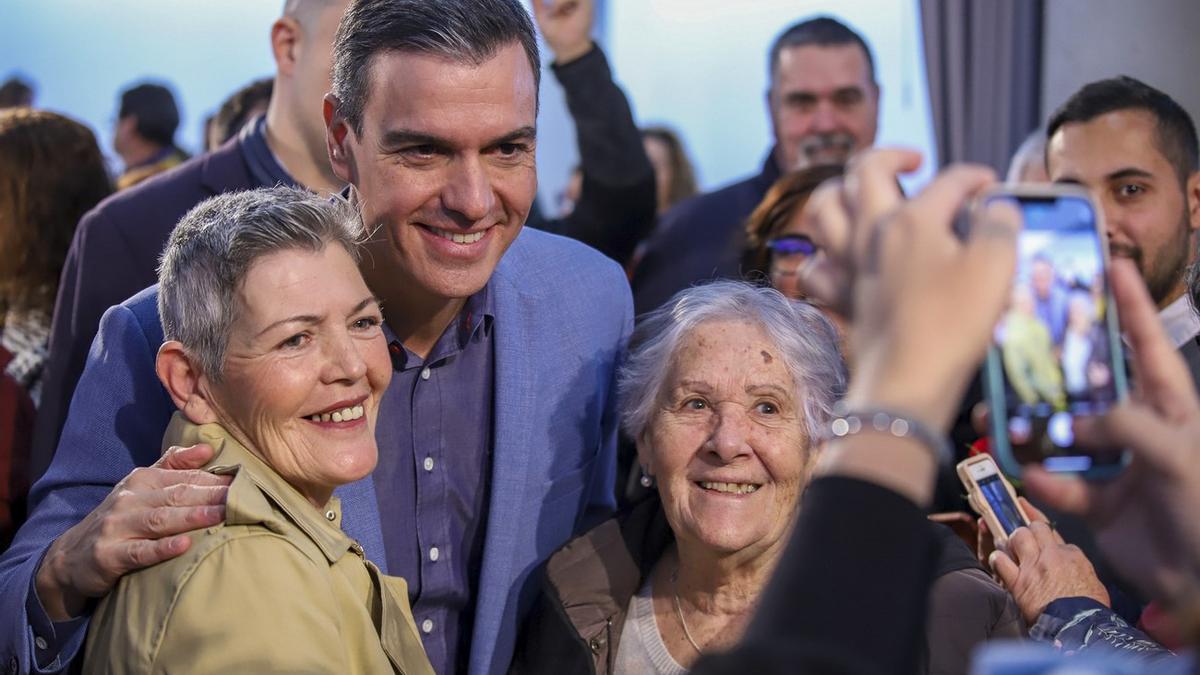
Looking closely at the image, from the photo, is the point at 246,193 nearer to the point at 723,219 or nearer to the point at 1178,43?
the point at 723,219

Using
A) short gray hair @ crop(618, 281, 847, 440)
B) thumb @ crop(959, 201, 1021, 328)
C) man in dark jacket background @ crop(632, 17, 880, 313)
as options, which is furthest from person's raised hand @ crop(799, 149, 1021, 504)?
man in dark jacket background @ crop(632, 17, 880, 313)

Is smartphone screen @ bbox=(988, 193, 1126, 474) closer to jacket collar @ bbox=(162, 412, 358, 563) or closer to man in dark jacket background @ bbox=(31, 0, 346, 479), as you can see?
jacket collar @ bbox=(162, 412, 358, 563)

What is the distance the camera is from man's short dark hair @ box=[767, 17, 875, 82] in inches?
183

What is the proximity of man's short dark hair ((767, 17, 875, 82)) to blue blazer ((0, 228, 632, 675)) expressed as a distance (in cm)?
202

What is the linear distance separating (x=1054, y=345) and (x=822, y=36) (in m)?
3.71

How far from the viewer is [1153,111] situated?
350 centimetres

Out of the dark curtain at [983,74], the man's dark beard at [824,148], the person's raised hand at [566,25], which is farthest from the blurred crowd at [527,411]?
the dark curtain at [983,74]

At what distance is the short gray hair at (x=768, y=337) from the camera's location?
2.62 meters

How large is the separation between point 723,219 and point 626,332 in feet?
4.47

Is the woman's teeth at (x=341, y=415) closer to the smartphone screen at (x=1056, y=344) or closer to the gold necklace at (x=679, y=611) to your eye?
the gold necklace at (x=679, y=611)

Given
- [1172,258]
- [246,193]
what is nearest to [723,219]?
[1172,258]

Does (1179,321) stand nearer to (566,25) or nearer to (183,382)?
(566,25)

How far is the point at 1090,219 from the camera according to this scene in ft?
3.83

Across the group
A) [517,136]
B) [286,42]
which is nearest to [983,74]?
[286,42]
